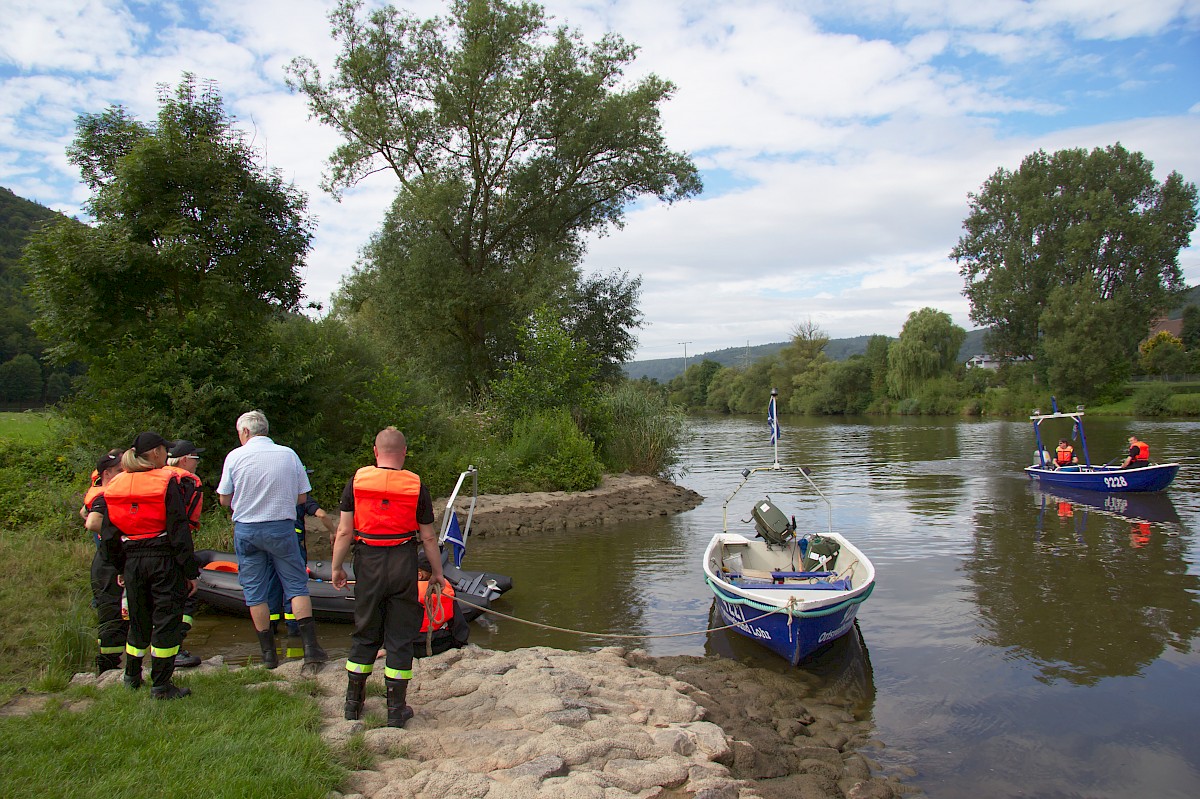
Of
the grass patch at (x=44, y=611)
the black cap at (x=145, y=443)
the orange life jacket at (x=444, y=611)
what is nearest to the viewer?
the black cap at (x=145, y=443)

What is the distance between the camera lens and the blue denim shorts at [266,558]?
573cm

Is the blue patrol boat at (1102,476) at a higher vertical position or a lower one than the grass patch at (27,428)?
lower

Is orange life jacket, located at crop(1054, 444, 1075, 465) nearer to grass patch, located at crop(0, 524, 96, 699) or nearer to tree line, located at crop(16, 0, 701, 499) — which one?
tree line, located at crop(16, 0, 701, 499)

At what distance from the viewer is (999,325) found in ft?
194

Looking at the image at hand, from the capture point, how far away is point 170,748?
4.11 meters

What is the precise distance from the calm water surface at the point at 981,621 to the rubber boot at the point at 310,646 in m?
2.54

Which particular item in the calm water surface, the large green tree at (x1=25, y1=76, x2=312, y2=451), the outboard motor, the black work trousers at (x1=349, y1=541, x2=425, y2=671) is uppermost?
the large green tree at (x1=25, y1=76, x2=312, y2=451)

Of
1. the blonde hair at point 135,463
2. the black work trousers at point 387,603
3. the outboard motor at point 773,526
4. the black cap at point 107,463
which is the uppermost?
the blonde hair at point 135,463

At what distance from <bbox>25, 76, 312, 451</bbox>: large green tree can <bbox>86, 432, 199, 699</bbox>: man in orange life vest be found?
7.55 metres

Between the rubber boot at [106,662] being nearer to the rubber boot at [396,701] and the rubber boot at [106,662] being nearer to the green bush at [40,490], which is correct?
the rubber boot at [396,701]


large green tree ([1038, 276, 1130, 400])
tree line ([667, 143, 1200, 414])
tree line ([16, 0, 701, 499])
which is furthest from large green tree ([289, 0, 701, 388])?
large green tree ([1038, 276, 1130, 400])

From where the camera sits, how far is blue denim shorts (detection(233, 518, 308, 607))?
573 centimetres

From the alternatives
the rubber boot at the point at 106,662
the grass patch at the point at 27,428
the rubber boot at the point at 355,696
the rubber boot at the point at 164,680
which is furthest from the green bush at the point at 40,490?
the rubber boot at the point at 355,696

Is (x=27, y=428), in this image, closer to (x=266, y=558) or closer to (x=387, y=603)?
(x=266, y=558)
